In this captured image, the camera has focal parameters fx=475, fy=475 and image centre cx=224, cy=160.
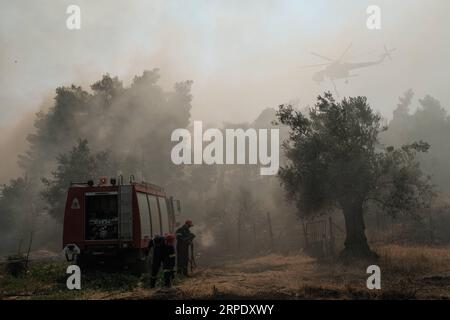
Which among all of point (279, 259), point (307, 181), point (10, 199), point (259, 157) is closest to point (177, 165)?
point (259, 157)

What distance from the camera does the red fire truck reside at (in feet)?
58.0

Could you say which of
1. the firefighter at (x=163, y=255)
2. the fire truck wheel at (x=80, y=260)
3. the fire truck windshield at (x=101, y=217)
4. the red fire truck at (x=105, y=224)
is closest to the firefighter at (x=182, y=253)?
the red fire truck at (x=105, y=224)

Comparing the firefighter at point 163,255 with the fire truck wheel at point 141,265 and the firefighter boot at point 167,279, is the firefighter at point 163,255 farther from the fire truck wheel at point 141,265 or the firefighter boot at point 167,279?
the fire truck wheel at point 141,265

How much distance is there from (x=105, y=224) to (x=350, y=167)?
12.0 metres

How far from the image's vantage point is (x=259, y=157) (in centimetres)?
6425

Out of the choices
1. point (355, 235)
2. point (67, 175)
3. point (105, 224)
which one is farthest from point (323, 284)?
point (67, 175)

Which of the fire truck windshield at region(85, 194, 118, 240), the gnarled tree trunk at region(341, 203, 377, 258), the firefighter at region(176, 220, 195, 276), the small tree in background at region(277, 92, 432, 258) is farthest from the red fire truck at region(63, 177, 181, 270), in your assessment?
the gnarled tree trunk at region(341, 203, 377, 258)

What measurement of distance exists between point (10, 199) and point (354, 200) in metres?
55.7

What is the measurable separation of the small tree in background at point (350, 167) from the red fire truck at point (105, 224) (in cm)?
977

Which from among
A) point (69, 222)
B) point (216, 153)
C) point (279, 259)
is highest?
point (216, 153)

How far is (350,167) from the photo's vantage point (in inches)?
909

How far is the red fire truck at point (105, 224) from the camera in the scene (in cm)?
1769

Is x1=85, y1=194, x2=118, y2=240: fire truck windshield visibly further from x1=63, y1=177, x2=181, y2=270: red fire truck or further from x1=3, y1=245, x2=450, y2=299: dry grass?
x1=3, y1=245, x2=450, y2=299: dry grass
